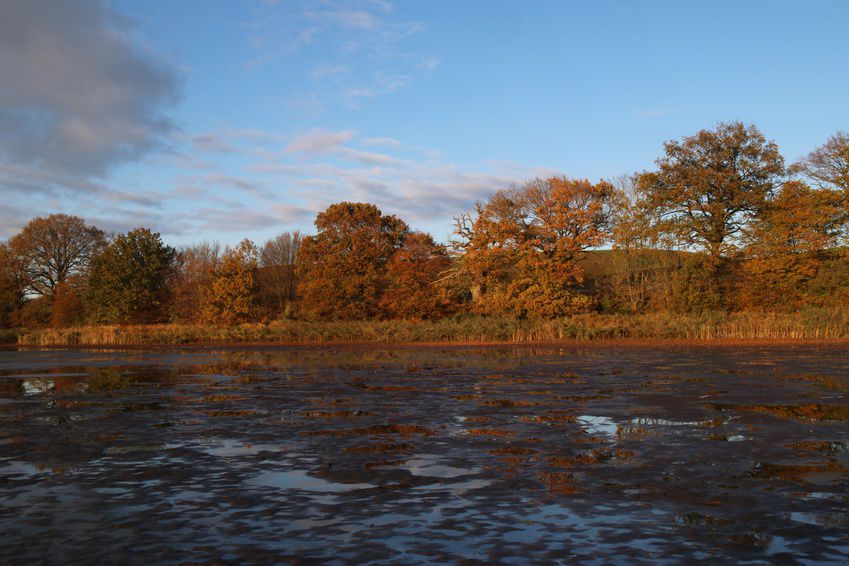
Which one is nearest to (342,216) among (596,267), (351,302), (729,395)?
(351,302)

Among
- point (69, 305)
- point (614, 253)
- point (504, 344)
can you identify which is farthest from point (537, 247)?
point (69, 305)

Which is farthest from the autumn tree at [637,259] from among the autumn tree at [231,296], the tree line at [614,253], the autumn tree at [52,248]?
the autumn tree at [52,248]

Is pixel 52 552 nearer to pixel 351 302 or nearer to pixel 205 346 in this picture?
pixel 205 346

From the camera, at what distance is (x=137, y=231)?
64.4 metres

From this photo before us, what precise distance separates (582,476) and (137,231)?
211 ft

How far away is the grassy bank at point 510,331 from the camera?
35281mm

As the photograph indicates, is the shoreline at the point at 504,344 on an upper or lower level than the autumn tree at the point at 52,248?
lower

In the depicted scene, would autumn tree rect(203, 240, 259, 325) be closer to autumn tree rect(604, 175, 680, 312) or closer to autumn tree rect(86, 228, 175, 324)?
autumn tree rect(86, 228, 175, 324)

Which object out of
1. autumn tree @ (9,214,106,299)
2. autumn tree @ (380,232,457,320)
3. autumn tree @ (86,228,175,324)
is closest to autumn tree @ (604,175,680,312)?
autumn tree @ (380,232,457,320)

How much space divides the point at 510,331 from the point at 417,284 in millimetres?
11775

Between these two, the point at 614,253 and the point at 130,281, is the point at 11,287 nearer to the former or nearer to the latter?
the point at 130,281

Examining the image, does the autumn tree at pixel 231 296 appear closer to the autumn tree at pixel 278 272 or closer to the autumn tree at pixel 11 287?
the autumn tree at pixel 278 272

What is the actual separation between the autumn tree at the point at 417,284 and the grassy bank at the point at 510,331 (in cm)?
395

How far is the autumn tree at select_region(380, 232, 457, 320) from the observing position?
48.1 metres
